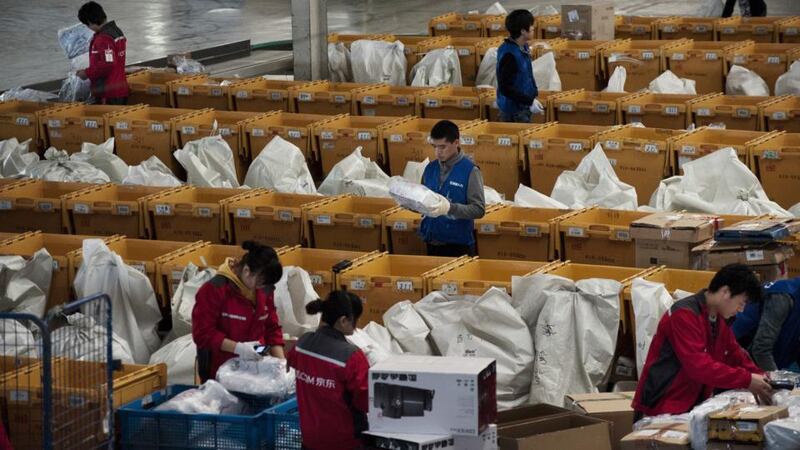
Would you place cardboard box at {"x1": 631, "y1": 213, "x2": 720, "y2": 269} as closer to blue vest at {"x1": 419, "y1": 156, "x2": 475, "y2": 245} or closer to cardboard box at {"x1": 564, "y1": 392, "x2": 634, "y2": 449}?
blue vest at {"x1": 419, "y1": 156, "x2": 475, "y2": 245}

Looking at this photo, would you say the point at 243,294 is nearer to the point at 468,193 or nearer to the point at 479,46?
the point at 468,193

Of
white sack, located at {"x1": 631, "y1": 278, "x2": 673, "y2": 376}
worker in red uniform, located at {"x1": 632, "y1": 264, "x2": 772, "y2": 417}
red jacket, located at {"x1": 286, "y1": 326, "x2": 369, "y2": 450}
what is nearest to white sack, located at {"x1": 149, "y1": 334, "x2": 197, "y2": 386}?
red jacket, located at {"x1": 286, "y1": 326, "x2": 369, "y2": 450}

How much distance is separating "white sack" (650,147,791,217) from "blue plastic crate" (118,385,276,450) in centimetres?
447

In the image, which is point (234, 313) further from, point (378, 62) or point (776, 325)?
point (378, 62)

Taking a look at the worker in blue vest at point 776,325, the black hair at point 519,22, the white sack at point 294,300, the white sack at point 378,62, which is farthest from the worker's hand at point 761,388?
the white sack at point 378,62

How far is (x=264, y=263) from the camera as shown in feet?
23.5

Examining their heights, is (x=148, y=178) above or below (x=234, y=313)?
above

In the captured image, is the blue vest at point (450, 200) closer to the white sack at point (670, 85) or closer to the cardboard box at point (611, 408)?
the cardboard box at point (611, 408)

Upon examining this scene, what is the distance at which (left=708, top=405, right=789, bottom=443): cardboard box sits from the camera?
6195 millimetres

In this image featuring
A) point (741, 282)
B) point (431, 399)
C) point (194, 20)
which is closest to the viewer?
point (431, 399)

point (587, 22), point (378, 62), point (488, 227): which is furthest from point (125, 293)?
point (587, 22)

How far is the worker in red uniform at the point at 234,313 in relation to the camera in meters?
7.30

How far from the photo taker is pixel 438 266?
364 inches

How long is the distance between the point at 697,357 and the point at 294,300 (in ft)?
9.79
